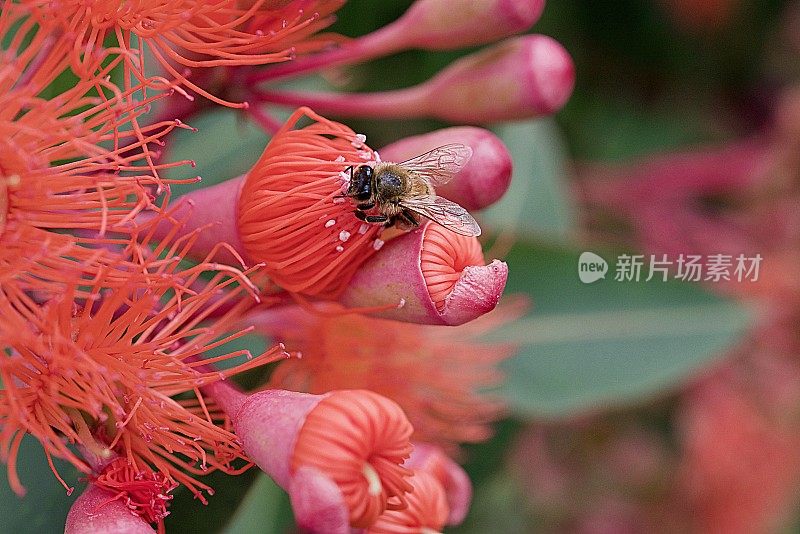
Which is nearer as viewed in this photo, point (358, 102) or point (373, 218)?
point (373, 218)

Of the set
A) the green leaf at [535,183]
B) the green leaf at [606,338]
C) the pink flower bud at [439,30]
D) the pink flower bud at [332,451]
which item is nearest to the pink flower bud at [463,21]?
the pink flower bud at [439,30]

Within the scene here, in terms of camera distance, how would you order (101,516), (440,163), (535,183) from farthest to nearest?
(535,183) → (440,163) → (101,516)

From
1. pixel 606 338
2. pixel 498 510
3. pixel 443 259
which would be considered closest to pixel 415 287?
pixel 443 259

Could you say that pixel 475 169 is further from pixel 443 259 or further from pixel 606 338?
pixel 606 338

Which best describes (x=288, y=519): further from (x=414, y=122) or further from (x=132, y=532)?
(x=414, y=122)

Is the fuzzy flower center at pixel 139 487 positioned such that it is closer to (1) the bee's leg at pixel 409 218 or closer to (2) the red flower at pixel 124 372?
(2) the red flower at pixel 124 372

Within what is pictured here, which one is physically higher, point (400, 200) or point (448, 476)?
point (400, 200)

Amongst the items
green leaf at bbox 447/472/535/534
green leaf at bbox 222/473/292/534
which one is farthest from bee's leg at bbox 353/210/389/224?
green leaf at bbox 447/472/535/534
